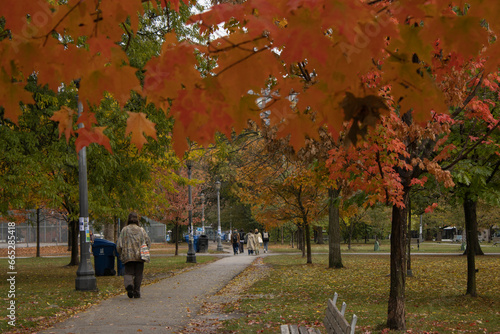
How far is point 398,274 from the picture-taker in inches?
316

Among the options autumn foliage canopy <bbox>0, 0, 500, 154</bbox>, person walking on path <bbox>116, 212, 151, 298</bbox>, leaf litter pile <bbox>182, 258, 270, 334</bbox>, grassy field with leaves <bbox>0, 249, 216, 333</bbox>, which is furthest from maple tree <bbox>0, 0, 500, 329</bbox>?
person walking on path <bbox>116, 212, 151, 298</bbox>

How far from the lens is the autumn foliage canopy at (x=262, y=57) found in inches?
92.3

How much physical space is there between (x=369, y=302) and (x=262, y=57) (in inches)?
376

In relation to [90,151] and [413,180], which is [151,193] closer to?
[90,151]

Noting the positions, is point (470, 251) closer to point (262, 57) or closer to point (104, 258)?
point (262, 57)

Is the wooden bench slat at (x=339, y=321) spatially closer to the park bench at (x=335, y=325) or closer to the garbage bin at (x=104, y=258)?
the park bench at (x=335, y=325)

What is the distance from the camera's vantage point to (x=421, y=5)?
2.45 metres

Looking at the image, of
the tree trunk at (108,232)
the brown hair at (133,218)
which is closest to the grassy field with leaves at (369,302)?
the brown hair at (133,218)

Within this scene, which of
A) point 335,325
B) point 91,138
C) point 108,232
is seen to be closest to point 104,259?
point 108,232

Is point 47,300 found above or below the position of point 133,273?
below

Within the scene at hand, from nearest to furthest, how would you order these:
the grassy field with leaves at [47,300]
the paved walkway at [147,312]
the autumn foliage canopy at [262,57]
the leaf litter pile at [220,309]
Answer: the autumn foliage canopy at [262,57], the paved walkway at [147,312], the leaf litter pile at [220,309], the grassy field with leaves at [47,300]

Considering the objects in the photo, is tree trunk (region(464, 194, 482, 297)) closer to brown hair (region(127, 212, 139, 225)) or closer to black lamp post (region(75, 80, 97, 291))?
brown hair (region(127, 212, 139, 225))

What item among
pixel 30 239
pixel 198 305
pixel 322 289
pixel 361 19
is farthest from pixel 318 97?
pixel 30 239

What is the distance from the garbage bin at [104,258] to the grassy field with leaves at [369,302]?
524 cm
